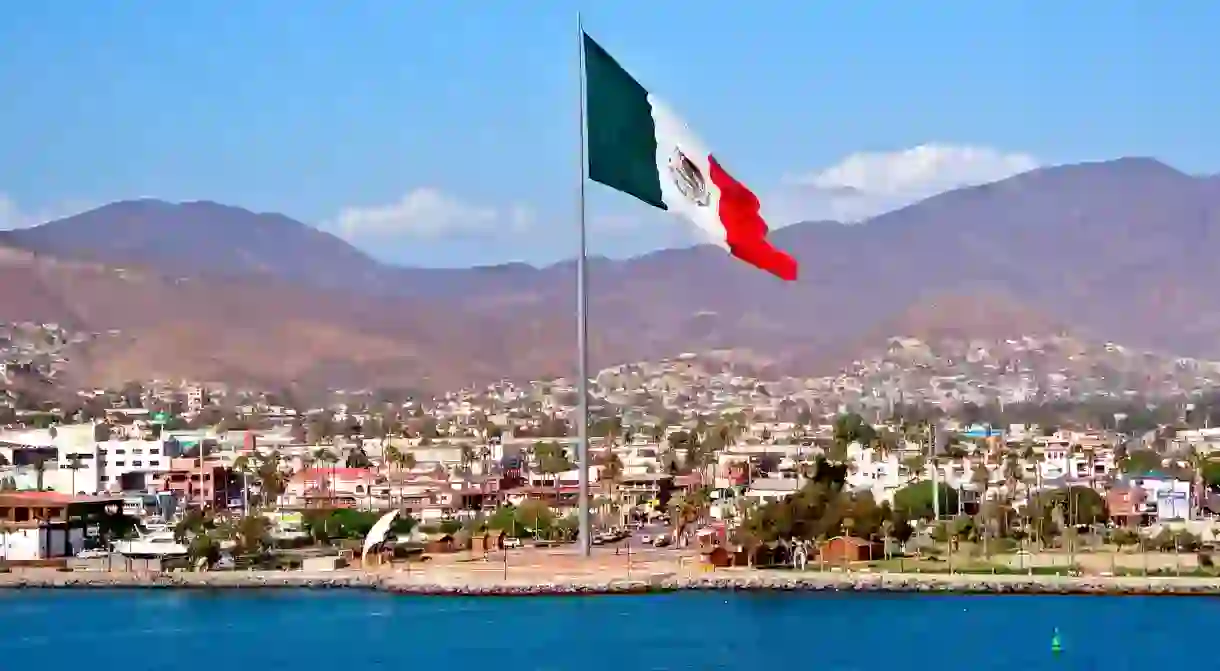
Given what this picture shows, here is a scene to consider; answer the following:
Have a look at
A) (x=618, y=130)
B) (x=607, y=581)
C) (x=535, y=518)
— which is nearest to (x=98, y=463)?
(x=535, y=518)

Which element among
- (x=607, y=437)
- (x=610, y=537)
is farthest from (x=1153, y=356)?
(x=610, y=537)

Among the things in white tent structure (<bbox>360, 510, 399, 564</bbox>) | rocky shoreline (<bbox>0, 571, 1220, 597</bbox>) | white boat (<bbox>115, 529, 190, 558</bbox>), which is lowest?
rocky shoreline (<bbox>0, 571, 1220, 597</bbox>)

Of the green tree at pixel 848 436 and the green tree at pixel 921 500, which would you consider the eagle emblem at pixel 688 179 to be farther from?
the green tree at pixel 848 436

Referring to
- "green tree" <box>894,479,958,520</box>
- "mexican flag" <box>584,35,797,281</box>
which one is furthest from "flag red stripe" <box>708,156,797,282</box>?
"green tree" <box>894,479,958,520</box>

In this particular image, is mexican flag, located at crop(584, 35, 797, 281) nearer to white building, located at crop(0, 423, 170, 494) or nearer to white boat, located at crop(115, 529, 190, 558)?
white boat, located at crop(115, 529, 190, 558)

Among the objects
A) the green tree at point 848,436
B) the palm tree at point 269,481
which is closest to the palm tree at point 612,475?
the green tree at point 848,436

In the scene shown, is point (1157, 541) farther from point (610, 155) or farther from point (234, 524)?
point (610, 155)
